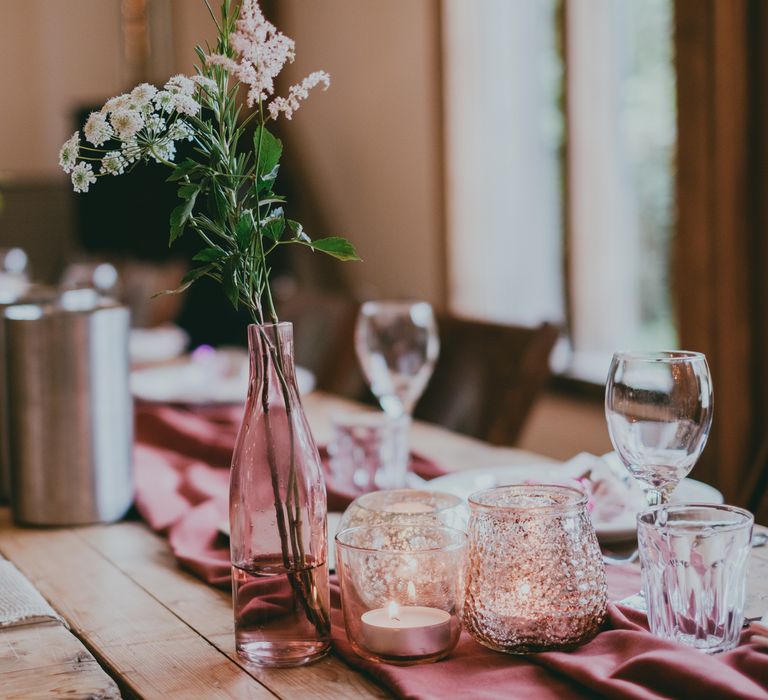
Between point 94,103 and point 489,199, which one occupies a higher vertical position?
point 94,103

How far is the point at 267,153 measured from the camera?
32.1 inches

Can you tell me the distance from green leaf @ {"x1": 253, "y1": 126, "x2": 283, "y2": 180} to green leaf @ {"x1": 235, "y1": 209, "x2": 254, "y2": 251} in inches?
1.2

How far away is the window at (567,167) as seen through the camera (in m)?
3.28

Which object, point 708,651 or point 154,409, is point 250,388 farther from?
point 154,409

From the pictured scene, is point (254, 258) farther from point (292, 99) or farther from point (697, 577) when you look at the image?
point (697, 577)

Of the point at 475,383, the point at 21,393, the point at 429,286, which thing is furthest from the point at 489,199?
the point at 21,393

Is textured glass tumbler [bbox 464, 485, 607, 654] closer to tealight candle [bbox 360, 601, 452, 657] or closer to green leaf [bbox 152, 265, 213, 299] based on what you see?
tealight candle [bbox 360, 601, 452, 657]

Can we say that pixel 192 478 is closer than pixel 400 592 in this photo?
No

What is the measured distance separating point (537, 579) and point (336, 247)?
280 millimetres

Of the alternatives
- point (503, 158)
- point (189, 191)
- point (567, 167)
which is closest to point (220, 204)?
point (189, 191)

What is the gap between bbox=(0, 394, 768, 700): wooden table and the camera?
78 centimetres

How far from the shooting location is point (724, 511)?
807 mm

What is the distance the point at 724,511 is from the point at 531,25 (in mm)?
3088

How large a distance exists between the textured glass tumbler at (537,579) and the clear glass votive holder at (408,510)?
0.05 m
